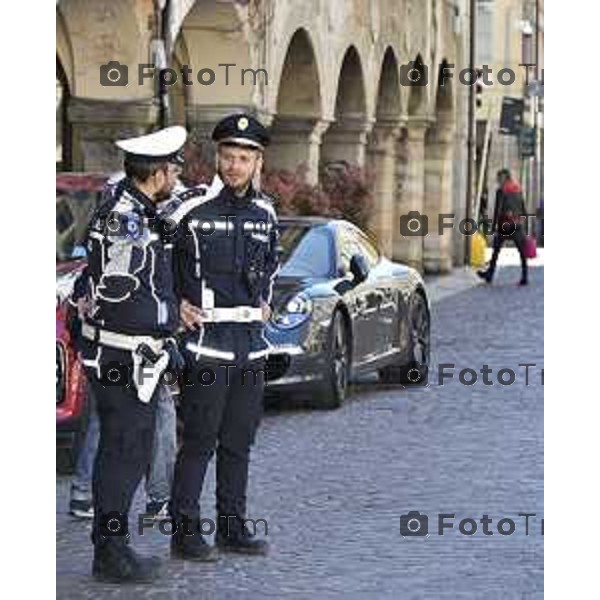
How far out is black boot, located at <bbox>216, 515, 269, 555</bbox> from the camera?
29.4ft

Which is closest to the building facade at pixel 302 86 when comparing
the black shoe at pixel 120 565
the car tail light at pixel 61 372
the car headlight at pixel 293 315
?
the car headlight at pixel 293 315

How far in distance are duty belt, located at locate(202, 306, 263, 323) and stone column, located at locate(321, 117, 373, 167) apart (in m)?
20.9

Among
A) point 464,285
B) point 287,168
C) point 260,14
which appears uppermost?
point 260,14

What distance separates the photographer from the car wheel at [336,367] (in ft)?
48.1

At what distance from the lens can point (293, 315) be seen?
14.4m

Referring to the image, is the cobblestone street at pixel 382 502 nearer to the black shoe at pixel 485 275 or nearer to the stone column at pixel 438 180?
the black shoe at pixel 485 275

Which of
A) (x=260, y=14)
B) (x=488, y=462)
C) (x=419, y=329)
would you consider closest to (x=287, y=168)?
(x=260, y=14)

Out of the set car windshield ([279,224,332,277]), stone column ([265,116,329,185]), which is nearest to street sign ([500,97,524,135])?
stone column ([265,116,329,185])

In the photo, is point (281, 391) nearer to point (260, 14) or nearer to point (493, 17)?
point (260, 14)

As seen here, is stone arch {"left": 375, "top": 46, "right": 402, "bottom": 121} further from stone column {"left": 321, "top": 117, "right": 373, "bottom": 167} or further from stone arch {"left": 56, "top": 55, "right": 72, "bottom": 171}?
stone arch {"left": 56, "top": 55, "right": 72, "bottom": 171}

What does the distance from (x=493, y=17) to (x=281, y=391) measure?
164 ft

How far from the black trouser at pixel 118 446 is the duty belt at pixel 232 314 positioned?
0.42 metres

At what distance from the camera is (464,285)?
34188mm

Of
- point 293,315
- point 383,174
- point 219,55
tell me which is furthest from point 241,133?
point 383,174
